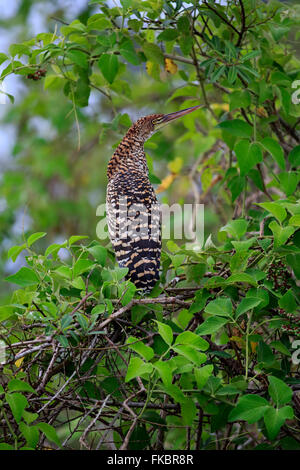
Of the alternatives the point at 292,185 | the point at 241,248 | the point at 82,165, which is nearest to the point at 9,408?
the point at 241,248

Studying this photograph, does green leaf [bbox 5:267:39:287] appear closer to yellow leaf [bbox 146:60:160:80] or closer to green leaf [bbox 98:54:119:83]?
green leaf [bbox 98:54:119:83]

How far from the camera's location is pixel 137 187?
7.42 feet

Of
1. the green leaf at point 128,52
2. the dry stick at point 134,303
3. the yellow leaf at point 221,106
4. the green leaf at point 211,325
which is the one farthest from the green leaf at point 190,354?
the yellow leaf at point 221,106

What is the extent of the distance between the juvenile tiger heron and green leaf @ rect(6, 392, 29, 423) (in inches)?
25.2

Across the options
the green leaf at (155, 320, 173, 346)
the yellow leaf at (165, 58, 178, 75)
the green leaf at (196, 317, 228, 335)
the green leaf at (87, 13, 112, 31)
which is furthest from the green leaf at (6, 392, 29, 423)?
the yellow leaf at (165, 58, 178, 75)

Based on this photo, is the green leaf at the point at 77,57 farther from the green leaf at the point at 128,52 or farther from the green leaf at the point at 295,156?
the green leaf at the point at 295,156

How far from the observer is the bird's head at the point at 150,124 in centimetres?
252

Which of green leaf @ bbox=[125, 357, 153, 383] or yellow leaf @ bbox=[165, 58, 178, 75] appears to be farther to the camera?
yellow leaf @ bbox=[165, 58, 178, 75]

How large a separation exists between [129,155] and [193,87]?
1.53 ft

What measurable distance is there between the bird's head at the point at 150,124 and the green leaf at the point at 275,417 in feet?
4.75

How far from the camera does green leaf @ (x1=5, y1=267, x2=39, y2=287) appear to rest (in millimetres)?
1705

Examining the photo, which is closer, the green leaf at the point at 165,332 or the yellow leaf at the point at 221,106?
the green leaf at the point at 165,332

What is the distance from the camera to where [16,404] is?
1428 mm

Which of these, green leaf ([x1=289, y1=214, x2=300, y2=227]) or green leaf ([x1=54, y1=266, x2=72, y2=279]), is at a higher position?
green leaf ([x1=289, y1=214, x2=300, y2=227])
